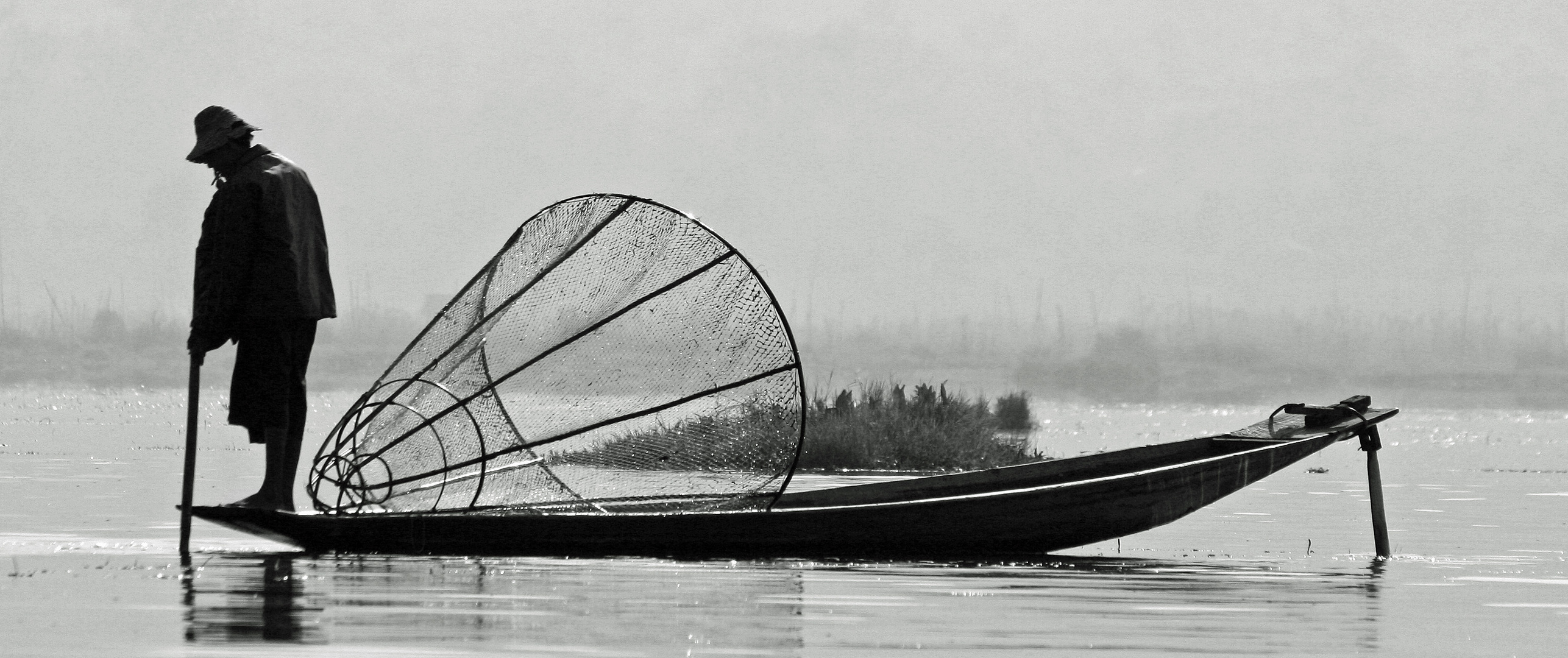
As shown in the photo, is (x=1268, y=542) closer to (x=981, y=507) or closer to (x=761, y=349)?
(x=981, y=507)

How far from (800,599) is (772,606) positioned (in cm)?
26

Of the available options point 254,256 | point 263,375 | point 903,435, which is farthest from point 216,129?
point 903,435

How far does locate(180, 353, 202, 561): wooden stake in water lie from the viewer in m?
8.66

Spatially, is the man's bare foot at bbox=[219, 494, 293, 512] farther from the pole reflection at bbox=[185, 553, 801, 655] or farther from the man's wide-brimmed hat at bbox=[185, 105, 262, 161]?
the man's wide-brimmed hat at bbox=[185, 105, 262, 161]

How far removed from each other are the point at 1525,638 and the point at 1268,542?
4.38 m

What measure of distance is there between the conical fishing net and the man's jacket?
2.92ft

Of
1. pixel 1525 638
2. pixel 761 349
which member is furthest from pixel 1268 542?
pixel 1525 638

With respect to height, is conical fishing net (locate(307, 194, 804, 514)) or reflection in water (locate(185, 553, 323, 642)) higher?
conical fishing net (locate(307, 194, 804, 514))

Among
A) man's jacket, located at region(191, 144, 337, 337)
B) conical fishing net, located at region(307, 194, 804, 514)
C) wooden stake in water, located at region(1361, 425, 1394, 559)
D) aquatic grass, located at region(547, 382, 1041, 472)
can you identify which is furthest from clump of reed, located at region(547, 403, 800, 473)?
aquatic grass, located at region(547, 382, 1041, 472)

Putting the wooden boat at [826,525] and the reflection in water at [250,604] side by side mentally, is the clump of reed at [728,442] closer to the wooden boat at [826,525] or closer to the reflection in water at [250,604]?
the wooden boat at [826,525]

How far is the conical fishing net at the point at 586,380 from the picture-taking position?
9.23 metres

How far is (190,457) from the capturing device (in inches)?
348

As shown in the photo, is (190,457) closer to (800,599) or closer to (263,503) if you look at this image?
(263,503)

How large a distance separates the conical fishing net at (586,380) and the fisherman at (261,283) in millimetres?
542
